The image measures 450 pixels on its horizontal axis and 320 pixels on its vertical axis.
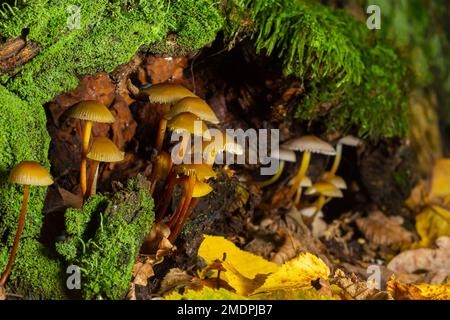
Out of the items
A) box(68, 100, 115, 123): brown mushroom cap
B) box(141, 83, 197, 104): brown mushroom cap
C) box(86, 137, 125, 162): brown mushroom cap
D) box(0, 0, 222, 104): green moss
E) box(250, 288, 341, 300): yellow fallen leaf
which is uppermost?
box(0, 0, 222, 104): green moss

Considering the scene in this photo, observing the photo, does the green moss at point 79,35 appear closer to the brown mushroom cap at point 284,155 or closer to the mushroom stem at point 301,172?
the brown mushroom cap at point 284,155

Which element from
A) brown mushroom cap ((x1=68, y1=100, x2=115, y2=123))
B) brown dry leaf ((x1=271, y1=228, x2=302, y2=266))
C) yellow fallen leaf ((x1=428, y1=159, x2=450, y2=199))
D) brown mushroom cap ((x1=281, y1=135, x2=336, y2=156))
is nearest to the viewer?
brown mushroom cap ((x1=68, y1=100, x2=115, y2=123))

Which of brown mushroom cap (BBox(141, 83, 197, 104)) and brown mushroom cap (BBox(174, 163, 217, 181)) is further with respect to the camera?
brown mushroom cap (BBox(141, 83, 197, 104))

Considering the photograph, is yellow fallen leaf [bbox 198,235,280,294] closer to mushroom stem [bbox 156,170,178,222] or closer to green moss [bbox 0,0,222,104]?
mushroom stem [bbox 156,170,178,222]

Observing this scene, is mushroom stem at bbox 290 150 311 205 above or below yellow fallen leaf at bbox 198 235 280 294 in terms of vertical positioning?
above

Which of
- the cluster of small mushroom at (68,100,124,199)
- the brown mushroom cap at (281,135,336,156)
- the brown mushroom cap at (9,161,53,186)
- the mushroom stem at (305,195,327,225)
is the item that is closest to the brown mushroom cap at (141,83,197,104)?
the cluster of small mushroom at (68,100,124,199)

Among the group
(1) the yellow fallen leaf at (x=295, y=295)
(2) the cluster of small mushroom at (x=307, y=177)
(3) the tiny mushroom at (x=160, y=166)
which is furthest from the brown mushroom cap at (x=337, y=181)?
(1) the yellow fallen leaf at (x=295, y=295)


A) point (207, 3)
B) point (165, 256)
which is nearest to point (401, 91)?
point (207, 3)
